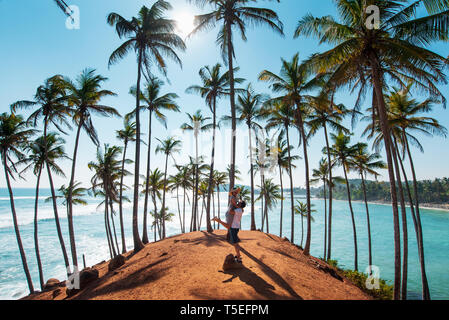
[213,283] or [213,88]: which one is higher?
[213,88]

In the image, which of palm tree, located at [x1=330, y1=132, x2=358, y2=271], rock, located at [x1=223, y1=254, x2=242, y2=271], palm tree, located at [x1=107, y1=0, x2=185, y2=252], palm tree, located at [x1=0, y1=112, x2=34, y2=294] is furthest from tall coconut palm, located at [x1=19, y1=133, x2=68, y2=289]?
palm tree, located at [x1=330, y1=132, x2=358, y2=271]

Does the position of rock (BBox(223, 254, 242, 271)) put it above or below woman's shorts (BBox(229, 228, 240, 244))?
below

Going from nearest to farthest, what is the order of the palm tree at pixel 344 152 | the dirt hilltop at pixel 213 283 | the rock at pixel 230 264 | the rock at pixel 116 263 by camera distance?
the dirt hilltop at pixel 213 283 → the rock at pixel 230 264 → the rock at pixel 116 263 → the palm tree at pixel 344 152

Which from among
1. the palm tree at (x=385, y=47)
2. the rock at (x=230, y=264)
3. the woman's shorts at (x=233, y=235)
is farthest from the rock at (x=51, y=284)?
the palm tree at (x=385, y=47)

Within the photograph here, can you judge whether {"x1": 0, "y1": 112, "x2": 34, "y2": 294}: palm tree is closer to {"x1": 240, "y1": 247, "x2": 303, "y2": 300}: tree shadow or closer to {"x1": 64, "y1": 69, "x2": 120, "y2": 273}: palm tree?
{"x1": 64, "y1": 69, "x2": 120, "y2": 273}: palm tree

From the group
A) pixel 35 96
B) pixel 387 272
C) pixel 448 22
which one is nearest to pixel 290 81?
pixel 448 22

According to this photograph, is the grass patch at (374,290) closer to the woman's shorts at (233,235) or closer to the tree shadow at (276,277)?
the tree shadow at (276,277)

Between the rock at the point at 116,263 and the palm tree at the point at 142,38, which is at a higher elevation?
the palm tree at the point at 142,38

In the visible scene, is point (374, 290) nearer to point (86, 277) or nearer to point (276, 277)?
point (276, 277)

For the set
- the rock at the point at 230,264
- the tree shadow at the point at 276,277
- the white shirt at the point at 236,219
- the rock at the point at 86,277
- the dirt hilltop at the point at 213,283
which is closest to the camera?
the dirt hilltop at the point at 213,283

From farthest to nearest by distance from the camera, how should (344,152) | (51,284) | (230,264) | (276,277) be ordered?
1. (344,152)
2. (51,284)
3. (230,264)
4. (276,277)

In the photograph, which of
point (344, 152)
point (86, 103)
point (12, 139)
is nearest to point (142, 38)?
point (86, 103)

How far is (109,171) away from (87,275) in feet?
40.2
